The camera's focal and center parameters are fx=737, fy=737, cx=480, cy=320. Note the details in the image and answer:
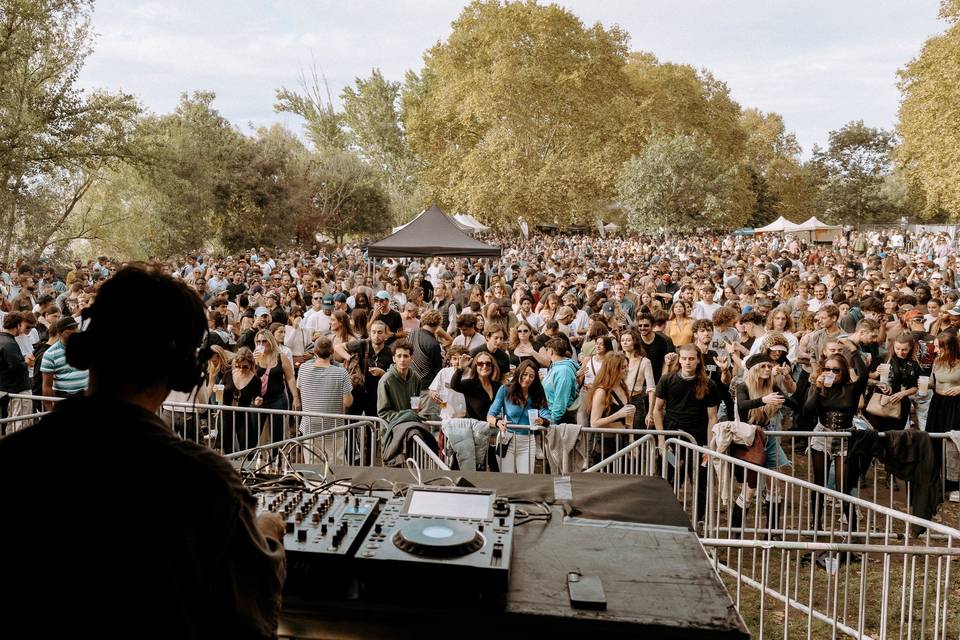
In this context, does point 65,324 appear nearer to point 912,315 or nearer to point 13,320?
point 13,320

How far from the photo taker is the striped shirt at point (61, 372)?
24.9ft

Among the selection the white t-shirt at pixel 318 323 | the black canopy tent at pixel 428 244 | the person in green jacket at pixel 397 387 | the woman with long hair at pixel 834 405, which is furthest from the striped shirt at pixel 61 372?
the black canopy tent at pixel 428 244

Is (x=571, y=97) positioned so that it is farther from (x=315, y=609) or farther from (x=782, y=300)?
(x=315, y=609)

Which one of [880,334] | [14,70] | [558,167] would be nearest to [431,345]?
[880,334]

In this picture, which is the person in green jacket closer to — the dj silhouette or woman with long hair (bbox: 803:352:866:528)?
woman with long hair (bbox: 803:352:866:528)

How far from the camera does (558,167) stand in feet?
131

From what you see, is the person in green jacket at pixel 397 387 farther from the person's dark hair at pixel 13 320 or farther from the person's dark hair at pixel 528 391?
the person's dark hair at pixel 13 320

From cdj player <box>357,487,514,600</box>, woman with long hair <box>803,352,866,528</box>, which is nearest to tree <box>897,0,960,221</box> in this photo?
woman with long hair <box>803,352,866,528</box>

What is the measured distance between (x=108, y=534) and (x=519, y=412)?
5.50m

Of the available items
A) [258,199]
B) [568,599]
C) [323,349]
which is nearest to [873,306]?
[323,349]

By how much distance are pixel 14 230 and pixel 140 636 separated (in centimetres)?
2844

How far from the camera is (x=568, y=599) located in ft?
6.45

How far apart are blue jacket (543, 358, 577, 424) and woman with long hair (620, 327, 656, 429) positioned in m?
0.65

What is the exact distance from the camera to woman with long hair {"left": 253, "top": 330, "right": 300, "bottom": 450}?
25.9 feet
